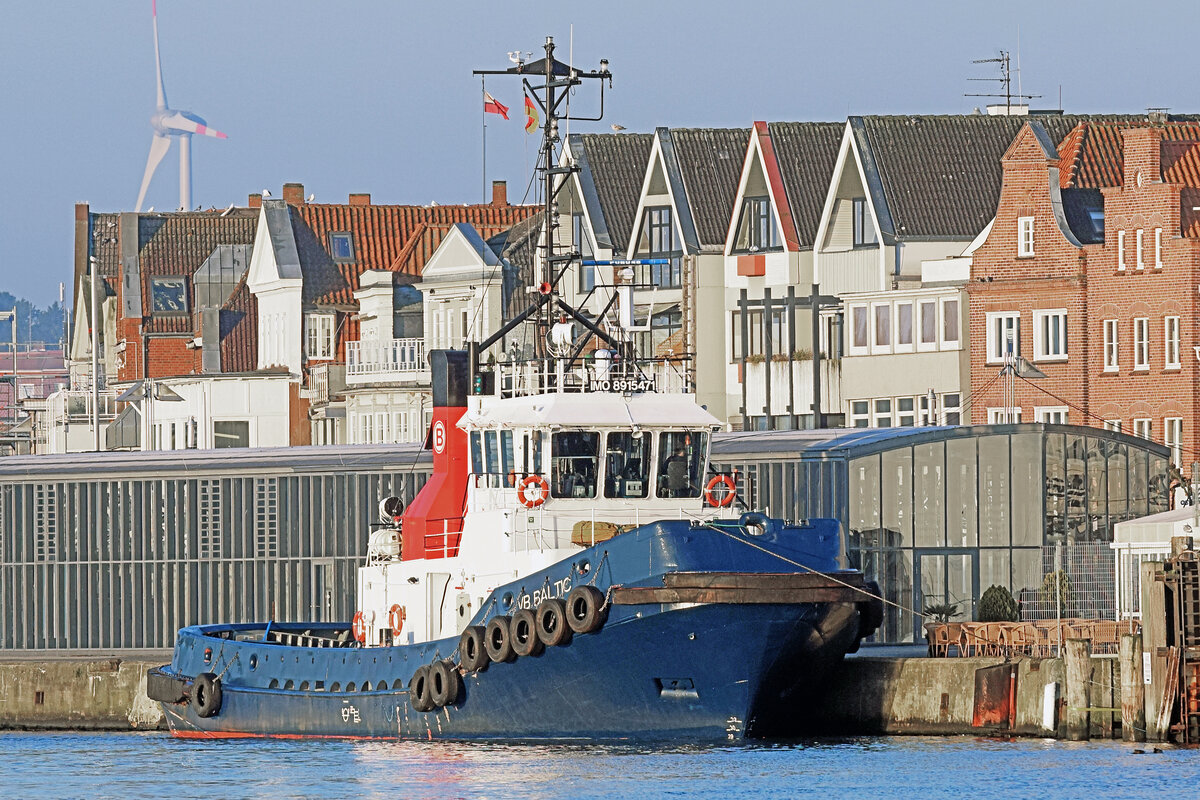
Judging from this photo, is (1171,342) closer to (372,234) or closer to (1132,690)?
(1132,690)

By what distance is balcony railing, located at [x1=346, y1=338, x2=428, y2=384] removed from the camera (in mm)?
78188

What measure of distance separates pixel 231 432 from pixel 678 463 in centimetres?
4344

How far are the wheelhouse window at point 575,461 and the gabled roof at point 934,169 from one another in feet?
91.8

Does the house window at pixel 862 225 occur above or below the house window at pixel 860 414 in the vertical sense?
above

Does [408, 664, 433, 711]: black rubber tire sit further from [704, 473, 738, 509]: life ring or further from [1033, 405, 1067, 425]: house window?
[1033, 405, 1067, 425]: house window

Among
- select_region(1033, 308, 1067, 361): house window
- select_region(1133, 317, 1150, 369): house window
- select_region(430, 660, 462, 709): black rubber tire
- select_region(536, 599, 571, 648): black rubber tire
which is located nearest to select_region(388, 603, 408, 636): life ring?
select_region(430, 660, 462, 709): black rubber tire

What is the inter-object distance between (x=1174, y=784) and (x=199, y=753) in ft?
53.7

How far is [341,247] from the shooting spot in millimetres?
88688

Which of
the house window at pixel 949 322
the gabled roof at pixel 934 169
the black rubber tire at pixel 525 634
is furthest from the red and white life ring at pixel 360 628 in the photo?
the gabled roof at pixel 934 169

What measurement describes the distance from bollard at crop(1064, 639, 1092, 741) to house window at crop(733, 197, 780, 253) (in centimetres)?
3193

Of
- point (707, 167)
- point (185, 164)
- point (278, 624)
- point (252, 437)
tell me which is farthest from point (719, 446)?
point (185, 164)

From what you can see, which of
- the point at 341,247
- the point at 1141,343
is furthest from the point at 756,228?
the point at 341,247

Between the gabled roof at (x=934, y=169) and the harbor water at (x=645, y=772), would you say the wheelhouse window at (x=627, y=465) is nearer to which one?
the harbor water at (x=645, y=772)

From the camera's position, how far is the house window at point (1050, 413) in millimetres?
67688
